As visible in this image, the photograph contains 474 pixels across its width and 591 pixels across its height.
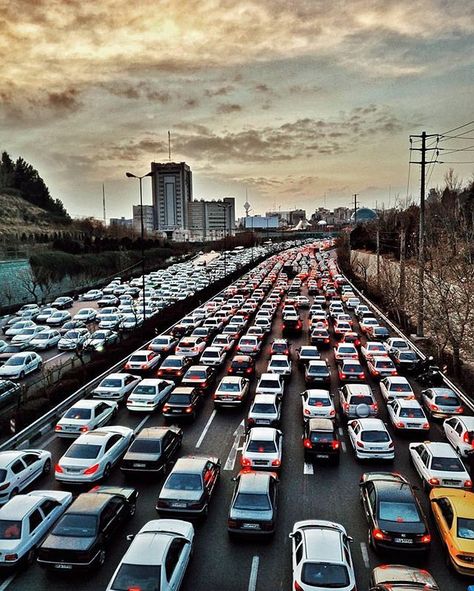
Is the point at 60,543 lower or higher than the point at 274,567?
higher

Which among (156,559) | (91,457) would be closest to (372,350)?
(91,457)

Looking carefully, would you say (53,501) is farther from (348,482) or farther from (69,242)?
(69,242)

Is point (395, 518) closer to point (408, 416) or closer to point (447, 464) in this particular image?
point (447, 464)

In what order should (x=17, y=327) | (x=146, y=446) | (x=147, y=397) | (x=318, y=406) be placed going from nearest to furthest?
(x=146, y=446) → (x=318, y=406) → (x=147, y=397) → (x=17, y=327)

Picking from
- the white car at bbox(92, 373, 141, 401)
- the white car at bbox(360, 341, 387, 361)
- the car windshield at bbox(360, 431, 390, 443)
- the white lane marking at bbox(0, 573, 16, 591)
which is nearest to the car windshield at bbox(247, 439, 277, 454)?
the car windshield at bbox(360, 431, 390, 443)

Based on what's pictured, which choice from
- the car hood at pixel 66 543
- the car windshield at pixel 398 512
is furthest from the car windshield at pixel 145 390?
the car windshield at pixel 398 512

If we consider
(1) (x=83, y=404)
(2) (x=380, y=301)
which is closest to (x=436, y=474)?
(1) (x=83, y=404)

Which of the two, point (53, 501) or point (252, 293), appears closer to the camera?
point (53, 501)

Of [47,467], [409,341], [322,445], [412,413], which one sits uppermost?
[412,413]

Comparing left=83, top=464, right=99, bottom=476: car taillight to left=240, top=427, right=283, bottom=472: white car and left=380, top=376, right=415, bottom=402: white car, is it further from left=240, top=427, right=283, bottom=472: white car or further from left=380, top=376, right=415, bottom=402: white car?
left=380, top=376, right=415, bottom=402: white car
